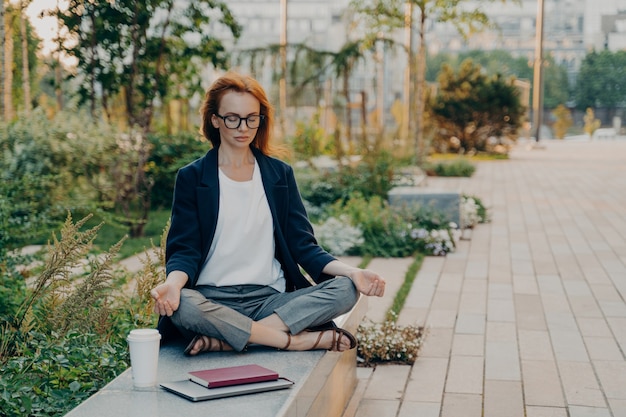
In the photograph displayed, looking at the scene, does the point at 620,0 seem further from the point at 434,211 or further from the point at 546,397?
the point at 546,397

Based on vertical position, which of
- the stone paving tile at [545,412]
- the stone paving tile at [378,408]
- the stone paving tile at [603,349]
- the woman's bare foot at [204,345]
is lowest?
the stone paving tile at [603,349]

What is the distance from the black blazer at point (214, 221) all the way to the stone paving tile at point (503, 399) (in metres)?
0.88

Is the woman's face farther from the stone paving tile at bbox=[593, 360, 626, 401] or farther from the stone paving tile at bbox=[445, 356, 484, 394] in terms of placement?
the stone paving tile at bbox=[593, 360, 626, 401]

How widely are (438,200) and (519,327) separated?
3688 millimetres

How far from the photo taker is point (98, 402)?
2.43 metres

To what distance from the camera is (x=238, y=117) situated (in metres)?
3.35

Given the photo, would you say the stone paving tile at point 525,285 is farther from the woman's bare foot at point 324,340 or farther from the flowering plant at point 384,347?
the woman's bare foot at point 324,340

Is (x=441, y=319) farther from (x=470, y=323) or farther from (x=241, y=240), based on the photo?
(x=241, y=240)

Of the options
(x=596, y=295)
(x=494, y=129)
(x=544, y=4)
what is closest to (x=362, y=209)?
(x=596, y=295)

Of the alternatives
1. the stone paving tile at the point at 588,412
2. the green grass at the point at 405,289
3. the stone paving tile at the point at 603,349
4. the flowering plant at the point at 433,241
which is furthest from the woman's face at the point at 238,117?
the flowering plant at the point at 433,241

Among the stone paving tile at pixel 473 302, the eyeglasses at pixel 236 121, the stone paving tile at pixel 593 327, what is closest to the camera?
the eyeglasses at pixel 236 121

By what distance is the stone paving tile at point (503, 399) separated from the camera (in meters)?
3.60

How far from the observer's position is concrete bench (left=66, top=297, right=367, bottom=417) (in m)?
2.39

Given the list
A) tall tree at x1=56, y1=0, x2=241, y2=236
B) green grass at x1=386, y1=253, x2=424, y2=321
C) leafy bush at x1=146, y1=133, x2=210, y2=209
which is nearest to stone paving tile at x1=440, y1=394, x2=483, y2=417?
green grass at x1=386, y1=253, x2=424, y2=321
